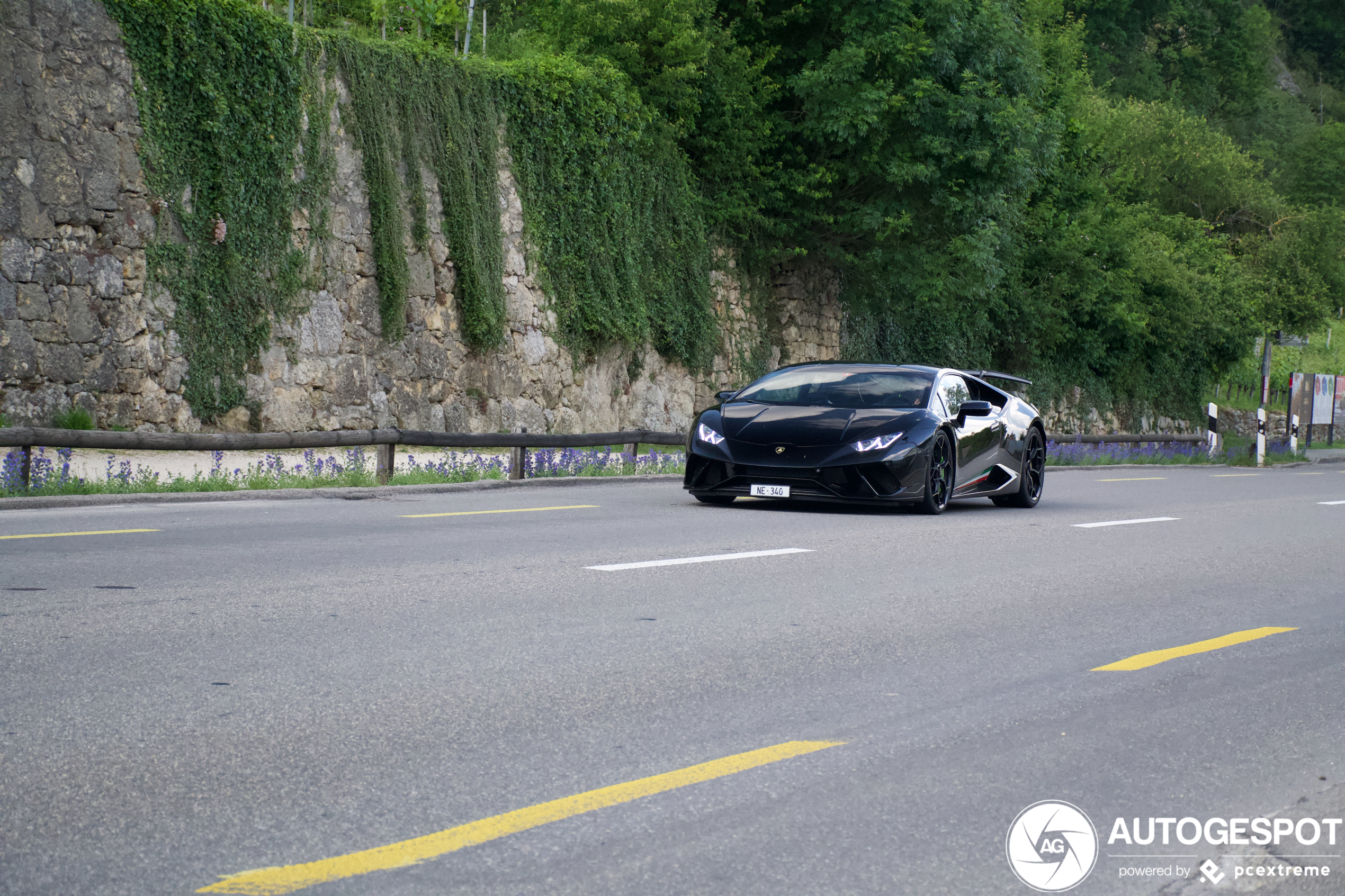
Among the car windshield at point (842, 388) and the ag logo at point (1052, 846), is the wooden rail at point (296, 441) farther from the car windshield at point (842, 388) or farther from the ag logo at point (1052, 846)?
the ag logo at point (1052, 846)

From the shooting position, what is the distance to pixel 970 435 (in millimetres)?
13672

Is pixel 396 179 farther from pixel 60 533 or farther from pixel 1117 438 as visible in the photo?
pixel 1117 438

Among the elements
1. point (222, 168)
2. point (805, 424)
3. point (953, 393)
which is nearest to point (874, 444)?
point (805, 424)

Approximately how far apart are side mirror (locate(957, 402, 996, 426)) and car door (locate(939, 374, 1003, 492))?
33mm

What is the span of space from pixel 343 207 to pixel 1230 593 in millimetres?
16743

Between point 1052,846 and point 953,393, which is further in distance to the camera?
point 953,393

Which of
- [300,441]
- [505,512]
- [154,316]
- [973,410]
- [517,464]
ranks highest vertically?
[154,316]

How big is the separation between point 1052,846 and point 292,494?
36.6 ft

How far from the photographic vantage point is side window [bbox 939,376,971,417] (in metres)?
13.6

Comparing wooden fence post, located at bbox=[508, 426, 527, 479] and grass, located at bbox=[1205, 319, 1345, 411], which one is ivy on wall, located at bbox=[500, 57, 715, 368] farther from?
grass, located at bbox=[1205, 319, 1345, 411]

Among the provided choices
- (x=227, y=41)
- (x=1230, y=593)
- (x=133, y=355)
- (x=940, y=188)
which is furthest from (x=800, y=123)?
(x=1230, y=593)

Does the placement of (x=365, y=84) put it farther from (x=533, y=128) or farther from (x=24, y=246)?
(x=24, y=246)

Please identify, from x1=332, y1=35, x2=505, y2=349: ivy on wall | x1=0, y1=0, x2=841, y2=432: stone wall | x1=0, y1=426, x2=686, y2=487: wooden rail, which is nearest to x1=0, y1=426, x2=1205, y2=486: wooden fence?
x1=0, y1=426, x2=686, y2=487: wooden rail

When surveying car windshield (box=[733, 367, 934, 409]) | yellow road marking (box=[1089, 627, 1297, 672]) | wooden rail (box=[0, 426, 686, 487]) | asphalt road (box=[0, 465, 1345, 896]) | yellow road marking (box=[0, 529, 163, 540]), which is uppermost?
car windshield (box=[733, 367, 934, 409])
